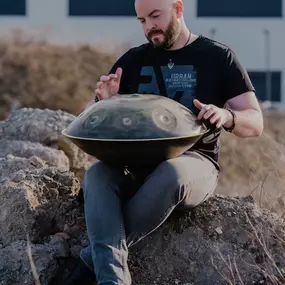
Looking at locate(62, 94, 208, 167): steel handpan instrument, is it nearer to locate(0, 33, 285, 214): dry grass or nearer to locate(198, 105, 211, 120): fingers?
locate(198, 105, 211, 120): fingers

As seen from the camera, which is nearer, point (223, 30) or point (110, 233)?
point (110, 233)

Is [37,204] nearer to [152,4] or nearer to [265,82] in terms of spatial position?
[152,4]

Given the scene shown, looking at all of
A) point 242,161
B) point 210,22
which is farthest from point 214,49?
point 210,22

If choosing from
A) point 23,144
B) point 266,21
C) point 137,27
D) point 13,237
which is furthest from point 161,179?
point 266,21

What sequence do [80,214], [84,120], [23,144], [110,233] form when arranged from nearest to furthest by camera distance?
1. [110,233]
2. [84,120]
3. [80,214]
4. [23,144]

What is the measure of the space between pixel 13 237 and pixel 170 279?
77cm

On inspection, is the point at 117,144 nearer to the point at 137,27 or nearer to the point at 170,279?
the point at 170,279

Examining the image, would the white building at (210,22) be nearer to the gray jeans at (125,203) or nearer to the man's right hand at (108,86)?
the man's right hand at (108,86)

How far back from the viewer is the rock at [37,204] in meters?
4.04

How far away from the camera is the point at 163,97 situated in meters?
3.71

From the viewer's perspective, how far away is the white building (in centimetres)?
2714

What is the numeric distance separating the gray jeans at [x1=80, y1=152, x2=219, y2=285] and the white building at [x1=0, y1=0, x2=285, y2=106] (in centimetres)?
2316

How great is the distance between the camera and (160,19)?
3.90 metres

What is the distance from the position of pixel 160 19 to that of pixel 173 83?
31 centimetres
